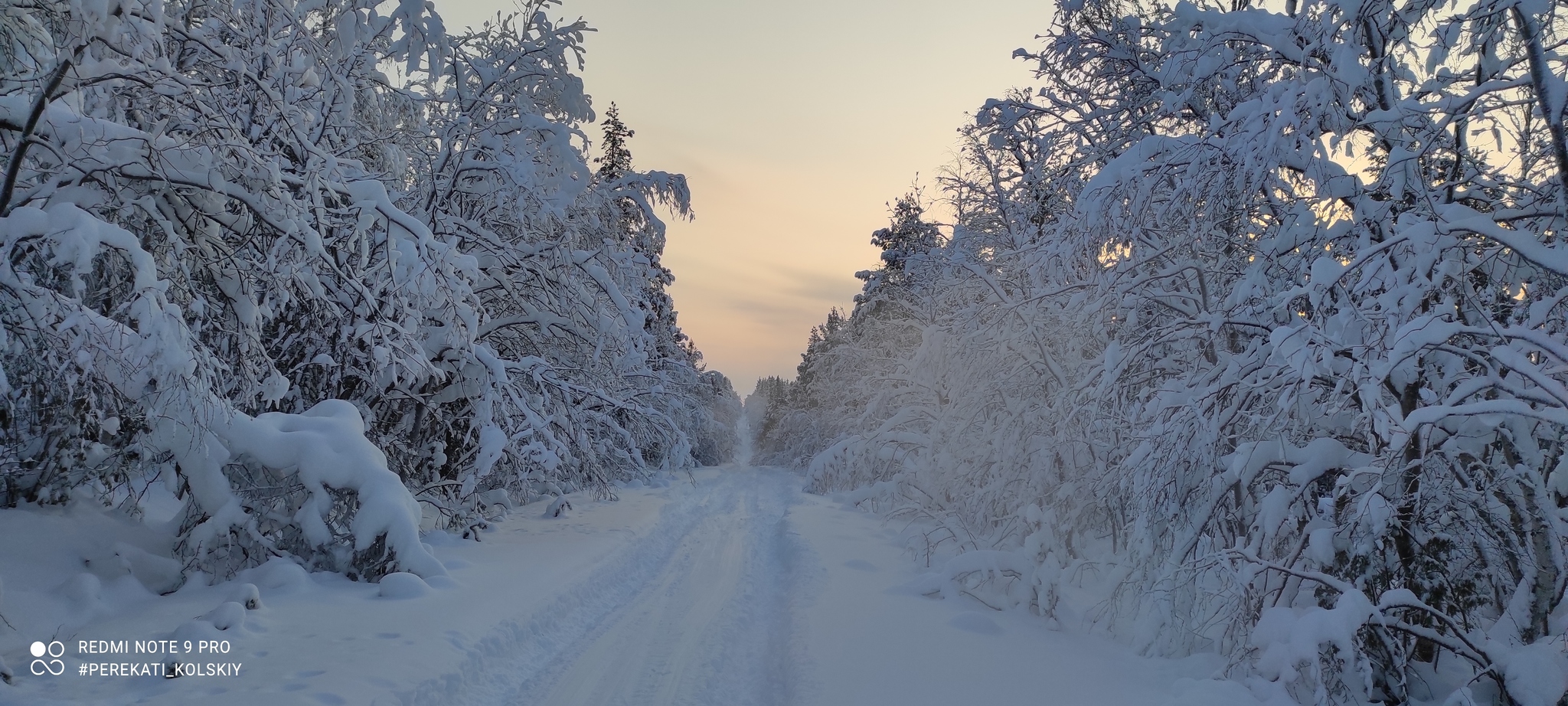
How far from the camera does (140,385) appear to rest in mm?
5195

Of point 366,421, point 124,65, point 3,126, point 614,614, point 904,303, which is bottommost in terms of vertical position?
point 614,614

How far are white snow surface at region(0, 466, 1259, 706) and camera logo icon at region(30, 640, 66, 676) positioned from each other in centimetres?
6

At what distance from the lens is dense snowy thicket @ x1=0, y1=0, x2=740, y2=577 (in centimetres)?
503

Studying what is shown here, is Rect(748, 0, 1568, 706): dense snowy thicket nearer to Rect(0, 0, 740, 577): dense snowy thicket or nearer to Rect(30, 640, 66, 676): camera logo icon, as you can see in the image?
Rect(0, 0, 740, 577): dense snowy thicket

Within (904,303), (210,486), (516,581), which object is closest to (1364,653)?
(516,581)

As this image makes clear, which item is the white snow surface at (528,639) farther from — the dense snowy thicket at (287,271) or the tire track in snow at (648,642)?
the dense snowy thicket at (287,271)

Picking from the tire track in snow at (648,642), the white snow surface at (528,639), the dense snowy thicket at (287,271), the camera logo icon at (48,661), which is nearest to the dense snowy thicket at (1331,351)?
the white snow surface at (528,639)

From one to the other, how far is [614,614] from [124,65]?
21.9ft

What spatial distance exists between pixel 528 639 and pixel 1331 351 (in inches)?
273

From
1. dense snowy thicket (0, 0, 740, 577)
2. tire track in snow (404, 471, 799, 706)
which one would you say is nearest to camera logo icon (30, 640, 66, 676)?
dense snowy thicket (0, 0, 740, 577)

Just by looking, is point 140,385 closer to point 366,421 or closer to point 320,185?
point 320,185

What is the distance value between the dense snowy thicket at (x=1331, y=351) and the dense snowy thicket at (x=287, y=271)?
6.77m

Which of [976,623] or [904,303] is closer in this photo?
[976,623]

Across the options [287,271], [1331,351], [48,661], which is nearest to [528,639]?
[48,661]
